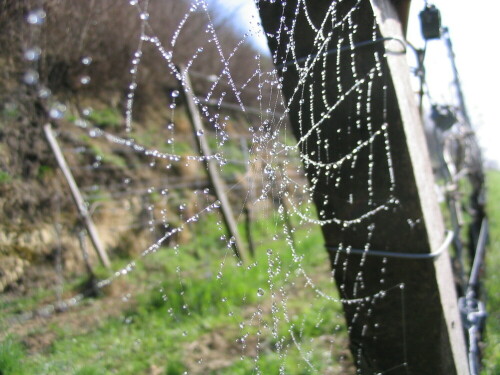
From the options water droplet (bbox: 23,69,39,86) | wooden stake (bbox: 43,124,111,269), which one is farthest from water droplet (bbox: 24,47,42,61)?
wooden stake (bbox: 43,124,111,269)

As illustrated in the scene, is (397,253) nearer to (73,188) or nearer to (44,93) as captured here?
(44,93)

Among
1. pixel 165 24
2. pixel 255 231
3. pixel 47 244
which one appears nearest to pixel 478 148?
pixel 255 231

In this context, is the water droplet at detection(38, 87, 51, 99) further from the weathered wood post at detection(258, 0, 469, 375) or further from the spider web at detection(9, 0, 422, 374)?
the weathered wood post at detection(258, 0, 469, 375)

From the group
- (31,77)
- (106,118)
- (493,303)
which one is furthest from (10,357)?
(106,118)

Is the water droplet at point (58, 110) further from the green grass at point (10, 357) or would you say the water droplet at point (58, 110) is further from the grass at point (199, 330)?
the green grass at point (10, 357)

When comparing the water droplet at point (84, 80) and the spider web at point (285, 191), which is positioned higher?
the water droplet at point (84, 80)

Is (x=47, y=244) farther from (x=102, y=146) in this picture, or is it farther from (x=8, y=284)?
(x=102, y=146)

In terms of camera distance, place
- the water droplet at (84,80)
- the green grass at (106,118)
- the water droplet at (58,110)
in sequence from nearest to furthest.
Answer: the water droplet at (58,110)
the water droplet at (84,80)
the green grass at (106,118)

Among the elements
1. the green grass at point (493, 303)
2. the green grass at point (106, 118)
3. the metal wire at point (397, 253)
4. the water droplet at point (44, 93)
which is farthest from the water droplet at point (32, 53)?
the green grass at point (106, 118)
